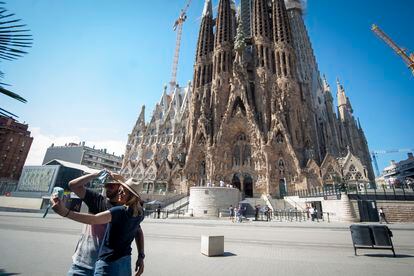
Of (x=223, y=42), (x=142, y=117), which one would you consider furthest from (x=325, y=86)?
(x=142, y=117)

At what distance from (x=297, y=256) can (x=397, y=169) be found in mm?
84755

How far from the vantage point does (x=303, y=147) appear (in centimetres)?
3186

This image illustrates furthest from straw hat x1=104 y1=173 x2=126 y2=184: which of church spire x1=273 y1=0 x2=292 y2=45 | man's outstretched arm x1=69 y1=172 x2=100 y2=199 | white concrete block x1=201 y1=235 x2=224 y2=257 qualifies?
church spire x1=273 y1=0 x2=292 y2=45

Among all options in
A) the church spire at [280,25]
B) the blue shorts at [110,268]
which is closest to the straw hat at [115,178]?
the blue shorts at [110,268]

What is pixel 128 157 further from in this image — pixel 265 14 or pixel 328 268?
pixel 328 268

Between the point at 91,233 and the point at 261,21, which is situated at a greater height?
the point at 261,21

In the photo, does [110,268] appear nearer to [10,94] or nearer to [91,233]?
[91,233]

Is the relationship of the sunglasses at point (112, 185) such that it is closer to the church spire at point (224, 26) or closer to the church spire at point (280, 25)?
the church spire at point (280, 25)

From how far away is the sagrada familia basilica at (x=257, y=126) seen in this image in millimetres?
29825

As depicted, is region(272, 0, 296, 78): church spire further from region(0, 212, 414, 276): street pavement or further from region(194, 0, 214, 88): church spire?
region(0, 212, 414, 276): street pavement

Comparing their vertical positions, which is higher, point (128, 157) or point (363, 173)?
point (128, 157)

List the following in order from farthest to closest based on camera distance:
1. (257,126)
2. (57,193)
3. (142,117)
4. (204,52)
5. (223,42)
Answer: (142,117) → (204,52) → (223,42) → (257,126) → (57,193)

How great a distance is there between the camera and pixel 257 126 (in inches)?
1272

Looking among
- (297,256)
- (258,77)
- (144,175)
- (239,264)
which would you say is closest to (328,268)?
(297,256)
